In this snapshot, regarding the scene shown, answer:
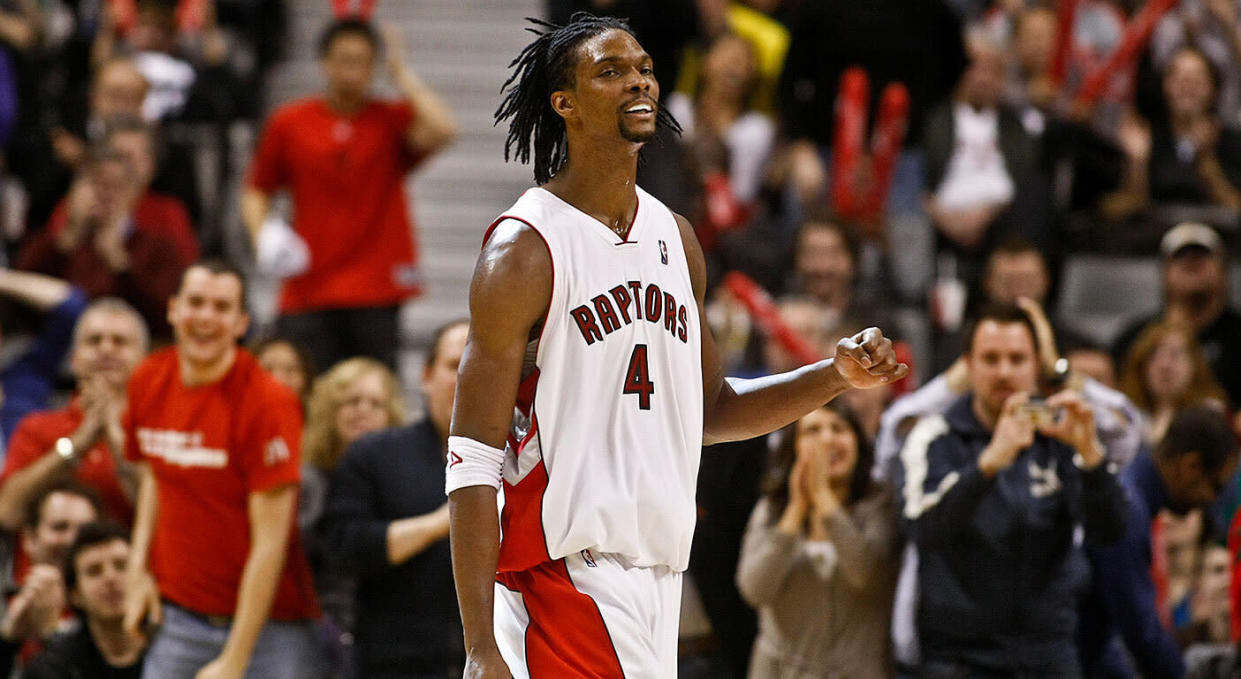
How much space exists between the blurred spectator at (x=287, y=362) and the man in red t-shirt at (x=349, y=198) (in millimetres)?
1123

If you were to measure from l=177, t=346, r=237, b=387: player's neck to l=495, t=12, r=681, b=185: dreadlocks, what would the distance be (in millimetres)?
2270

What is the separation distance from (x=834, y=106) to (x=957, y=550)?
5.19 m

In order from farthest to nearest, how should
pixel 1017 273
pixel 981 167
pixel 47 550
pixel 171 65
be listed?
pixel 171 65, pixel 981 167, pixel 1017 273, pixel 47 550

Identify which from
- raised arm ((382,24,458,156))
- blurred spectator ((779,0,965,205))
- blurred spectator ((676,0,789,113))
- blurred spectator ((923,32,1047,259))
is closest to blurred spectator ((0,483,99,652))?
raised arm ((382,24,458,156))

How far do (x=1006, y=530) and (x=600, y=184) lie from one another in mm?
2536

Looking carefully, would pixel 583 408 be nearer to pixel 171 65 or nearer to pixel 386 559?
pixel 386 559

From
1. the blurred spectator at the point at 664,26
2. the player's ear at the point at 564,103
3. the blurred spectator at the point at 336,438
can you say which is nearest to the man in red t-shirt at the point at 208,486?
the blurred spectator at the point at 336,438

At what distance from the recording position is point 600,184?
12.5 feet

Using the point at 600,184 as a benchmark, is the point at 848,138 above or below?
above

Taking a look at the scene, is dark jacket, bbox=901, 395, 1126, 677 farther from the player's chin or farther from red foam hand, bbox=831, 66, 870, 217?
red foam hand, bbox=831, 66, 870, 217

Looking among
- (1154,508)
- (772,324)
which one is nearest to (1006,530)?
(1154,508)

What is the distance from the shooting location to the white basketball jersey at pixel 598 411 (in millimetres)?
3656

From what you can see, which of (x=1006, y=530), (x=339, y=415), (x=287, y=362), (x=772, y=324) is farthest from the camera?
(x=772, y=324)

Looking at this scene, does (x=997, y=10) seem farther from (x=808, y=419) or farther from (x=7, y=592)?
(x=7, y=592)
